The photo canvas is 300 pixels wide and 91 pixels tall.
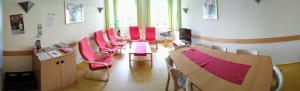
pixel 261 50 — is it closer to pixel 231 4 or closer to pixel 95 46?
pixel 231 4

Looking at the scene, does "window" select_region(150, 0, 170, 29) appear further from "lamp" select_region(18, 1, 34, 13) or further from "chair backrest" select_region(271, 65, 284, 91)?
"chair backrest" select_region(271, 65, 284, 91)

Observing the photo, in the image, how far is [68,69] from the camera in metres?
4.48

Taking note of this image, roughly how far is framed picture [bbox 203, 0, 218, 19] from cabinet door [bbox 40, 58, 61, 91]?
12.8 ft

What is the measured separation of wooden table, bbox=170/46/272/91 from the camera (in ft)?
7.58

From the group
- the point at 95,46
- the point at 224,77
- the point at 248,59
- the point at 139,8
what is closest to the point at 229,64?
the point at 248,59

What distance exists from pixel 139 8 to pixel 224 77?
24.7ft

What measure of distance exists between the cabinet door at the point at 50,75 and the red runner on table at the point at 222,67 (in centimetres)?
214

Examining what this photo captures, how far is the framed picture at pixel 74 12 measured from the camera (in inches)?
220

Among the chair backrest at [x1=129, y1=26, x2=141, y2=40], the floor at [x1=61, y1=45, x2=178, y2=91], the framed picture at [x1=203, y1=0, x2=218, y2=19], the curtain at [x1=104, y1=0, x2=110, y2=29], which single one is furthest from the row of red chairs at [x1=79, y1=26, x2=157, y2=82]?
the framed picture at [x1=203, y1=0, x2=218, y2=19]

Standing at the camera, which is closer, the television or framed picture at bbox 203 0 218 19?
framed picture at bbox 203 0 218 19

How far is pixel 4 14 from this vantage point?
3.97m

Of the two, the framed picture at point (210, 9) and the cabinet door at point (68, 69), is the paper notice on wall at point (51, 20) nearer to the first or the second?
the cabinet door at point (68, 69)

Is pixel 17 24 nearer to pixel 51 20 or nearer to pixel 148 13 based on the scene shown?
pixel 51 20

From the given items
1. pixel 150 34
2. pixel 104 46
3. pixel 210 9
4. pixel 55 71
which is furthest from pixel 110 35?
pixel 55 71
